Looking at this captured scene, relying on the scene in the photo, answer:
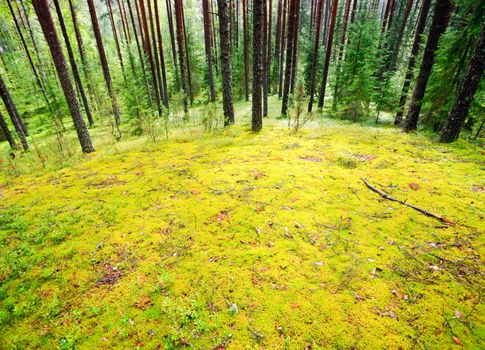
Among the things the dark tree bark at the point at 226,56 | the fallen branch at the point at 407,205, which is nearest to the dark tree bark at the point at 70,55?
the dark tree bark at the point at 226,56

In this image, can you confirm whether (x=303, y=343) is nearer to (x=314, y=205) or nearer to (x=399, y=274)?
(x=399, y=274)

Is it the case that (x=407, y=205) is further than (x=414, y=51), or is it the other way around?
(x=414, y=51)

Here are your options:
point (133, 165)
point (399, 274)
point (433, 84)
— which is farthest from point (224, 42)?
point (399, 274)

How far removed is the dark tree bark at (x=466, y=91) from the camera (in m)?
6.32

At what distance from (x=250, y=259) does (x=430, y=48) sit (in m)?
10.5

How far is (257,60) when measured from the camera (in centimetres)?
976

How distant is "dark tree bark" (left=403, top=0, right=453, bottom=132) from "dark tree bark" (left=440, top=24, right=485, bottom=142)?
2.08 m

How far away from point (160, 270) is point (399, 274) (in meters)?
3.37

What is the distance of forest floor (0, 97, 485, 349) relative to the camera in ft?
8.15

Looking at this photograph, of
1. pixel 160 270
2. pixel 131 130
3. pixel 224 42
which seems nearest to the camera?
pixel 160 270

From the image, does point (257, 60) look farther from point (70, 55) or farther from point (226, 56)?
point (70, 55)

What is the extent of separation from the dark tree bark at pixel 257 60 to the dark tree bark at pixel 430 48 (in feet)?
21.0

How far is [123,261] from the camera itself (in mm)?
3525

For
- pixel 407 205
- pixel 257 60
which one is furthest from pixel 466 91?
pixel 257 60
